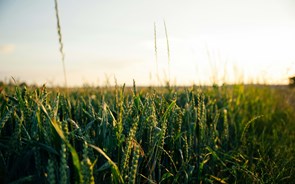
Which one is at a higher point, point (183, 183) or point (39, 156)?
point (39, 156)

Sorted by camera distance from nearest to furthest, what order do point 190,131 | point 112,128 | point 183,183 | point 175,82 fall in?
point 112,128 → point 183,183 → point 190,131 → point 175,82

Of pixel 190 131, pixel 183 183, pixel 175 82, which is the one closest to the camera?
pixel 183 183

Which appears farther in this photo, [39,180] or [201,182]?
[201,182]

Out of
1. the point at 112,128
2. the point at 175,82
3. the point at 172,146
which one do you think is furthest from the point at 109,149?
the point at 175,82

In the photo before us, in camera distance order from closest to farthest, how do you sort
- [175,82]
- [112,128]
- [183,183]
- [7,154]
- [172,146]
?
1. [7,154]
2. [112,128]
3. [183,183]
4. [172,146]
5. [175,82]

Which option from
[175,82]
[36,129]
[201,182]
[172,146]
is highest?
[175,82]

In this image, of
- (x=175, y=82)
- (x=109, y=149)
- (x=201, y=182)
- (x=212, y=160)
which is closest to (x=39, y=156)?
(x=109, y=149)

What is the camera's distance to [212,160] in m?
1.97

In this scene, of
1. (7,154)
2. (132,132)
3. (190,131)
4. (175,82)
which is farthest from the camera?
(175,82)

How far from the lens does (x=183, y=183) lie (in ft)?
5.25

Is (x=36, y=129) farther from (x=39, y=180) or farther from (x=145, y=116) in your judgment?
(x=145, y=116)

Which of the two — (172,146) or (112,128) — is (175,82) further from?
(112,128)

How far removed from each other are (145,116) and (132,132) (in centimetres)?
44

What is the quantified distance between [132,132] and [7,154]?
60 centimetres
